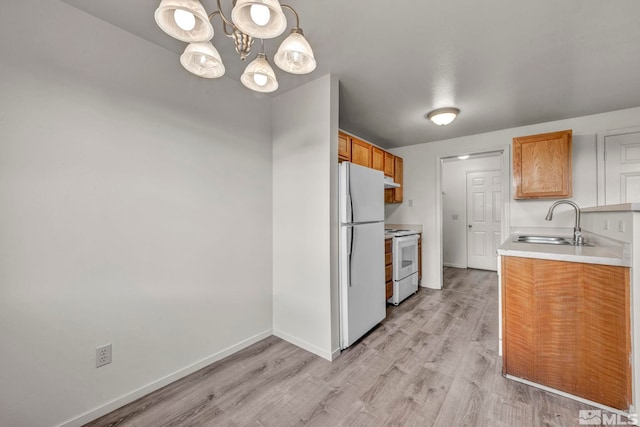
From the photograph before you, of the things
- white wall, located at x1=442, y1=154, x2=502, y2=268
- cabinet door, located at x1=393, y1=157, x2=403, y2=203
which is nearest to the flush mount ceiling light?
cabinet door, located at x1=393, y1=157, x2=403, y2=203

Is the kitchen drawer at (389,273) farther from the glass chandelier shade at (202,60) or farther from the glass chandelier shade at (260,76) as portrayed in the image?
the glass chandelier shade at (202,60)

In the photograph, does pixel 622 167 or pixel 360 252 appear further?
pixel 622 167

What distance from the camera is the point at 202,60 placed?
4.30ft

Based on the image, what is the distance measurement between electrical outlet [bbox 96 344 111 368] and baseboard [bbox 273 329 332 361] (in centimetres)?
135

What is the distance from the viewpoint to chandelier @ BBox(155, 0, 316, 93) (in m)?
0.95

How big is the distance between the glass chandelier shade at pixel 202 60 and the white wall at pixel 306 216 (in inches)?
40.6

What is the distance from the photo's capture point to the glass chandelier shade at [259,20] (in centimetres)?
98

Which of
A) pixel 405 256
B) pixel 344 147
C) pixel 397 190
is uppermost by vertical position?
pixel 344 147

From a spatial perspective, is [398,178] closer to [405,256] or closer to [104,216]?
[405,256]

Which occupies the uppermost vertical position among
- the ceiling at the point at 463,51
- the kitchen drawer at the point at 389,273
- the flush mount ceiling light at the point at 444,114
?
the ceiling at the point at 463,51

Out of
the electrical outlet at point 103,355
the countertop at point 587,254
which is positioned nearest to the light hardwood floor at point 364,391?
the electrical outlet at point 103,355

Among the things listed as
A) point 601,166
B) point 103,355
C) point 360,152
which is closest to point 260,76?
point 360,152

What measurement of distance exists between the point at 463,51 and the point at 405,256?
2528 millimetres

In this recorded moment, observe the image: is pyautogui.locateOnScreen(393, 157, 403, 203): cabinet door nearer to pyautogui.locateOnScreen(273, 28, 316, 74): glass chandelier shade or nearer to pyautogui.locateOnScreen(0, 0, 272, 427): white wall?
pyautogui.locateOnScreen(0, 0, 272, 427): white wall
